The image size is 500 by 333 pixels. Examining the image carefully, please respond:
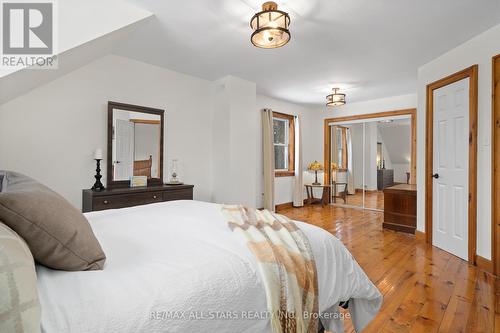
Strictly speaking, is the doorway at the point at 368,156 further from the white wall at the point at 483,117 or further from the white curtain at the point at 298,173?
the white wall at the point at 483,117

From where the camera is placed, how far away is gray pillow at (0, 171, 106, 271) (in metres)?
0.80

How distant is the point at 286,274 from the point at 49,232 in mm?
860

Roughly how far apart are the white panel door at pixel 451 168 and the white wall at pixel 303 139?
9.64 feet

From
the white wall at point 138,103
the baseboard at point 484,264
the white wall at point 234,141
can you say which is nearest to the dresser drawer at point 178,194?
the white wall at point 138,103

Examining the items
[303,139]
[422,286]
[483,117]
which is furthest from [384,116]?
[422,286]

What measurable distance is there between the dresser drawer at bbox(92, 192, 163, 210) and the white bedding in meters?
1.48

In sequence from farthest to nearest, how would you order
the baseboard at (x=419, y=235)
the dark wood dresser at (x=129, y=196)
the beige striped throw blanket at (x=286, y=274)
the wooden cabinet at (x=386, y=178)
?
the wooden cabinet at (x=386, y=178) < the baseboard at (x=419, y=235) < the dark wood dresser at (x=129, y=196) < the beige striped throw blanket at (x=286, y=274)

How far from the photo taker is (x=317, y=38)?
9.25ft

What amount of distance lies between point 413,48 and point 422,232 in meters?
2.42

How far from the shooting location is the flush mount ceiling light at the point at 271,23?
7.03ft

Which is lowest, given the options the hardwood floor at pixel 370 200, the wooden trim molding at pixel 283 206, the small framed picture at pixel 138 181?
the wooden trim molding at pixel 283 206

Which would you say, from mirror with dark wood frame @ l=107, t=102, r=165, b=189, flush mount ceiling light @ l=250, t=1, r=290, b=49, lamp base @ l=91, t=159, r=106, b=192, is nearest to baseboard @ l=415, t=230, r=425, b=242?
flush mount ceiling light @ l=250, t=1, r=290, b=49

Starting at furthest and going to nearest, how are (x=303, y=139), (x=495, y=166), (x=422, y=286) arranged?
1. (x=303, y=139)
2. (x=495, y=166)
3. (x=422, y=286)

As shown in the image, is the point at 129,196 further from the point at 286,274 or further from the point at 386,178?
the point at 386,178
